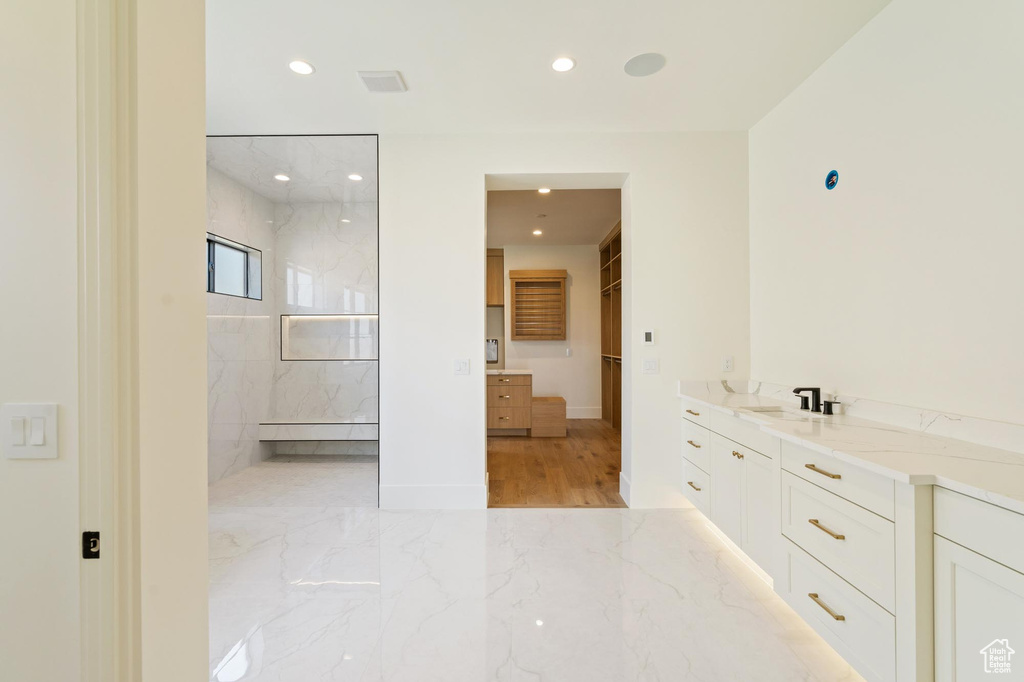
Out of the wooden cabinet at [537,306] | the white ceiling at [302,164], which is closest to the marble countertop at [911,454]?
the white ceiling at [302,164]

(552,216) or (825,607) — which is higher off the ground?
(552,216)

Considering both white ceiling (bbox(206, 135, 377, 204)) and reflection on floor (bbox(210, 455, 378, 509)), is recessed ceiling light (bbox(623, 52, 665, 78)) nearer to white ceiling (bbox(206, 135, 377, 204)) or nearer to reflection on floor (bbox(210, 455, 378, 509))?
white ceiling (bbox(206, 135, 377, 204))

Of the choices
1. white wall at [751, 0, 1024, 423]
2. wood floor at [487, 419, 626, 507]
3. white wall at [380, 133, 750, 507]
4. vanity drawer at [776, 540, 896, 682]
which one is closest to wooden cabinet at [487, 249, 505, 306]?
wood floor at [487, 419, 626, 507]

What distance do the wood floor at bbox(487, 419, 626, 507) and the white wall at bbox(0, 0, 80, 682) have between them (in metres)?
2.80

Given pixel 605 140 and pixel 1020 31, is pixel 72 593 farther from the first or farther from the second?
pixel 605 140

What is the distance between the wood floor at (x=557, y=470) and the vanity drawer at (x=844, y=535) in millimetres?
1682

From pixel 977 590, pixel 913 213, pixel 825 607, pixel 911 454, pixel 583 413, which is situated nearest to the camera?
pixel 977 590

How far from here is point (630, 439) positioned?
3.39m

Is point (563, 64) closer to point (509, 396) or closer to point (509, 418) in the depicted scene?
point (509, 396)

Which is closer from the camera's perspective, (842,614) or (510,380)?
(842,614)

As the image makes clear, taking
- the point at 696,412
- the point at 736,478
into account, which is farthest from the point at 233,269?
the point at 736,478

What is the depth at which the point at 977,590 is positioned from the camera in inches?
45.2

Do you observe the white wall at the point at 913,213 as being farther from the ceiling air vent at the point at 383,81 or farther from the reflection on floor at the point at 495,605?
the ceiling air vent at the point at 383,81

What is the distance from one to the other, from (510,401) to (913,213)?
14.6 ft
